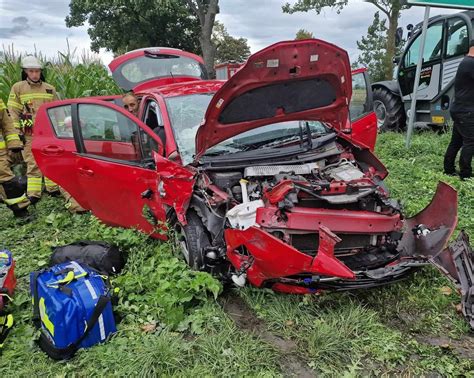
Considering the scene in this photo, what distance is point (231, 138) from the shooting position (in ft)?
12.4

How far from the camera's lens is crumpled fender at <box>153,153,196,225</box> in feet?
11.1

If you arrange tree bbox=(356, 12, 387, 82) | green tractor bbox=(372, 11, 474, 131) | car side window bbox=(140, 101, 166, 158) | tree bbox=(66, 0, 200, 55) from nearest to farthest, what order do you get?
1. car side window bbox=(140, 101, 166, 158)
2. green tractor bbox=(372, 11, 474, 131)
3. tree bbox=(66, 0, 200, 55)
4. tree bbox=(356, 12, 387, 82)

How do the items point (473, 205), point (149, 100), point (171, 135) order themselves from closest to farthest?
point (171, 135), point (149, 100), point (473, 205)

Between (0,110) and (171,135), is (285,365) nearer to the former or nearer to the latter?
(171,135)

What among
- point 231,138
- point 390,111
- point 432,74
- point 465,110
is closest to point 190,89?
point 231,138

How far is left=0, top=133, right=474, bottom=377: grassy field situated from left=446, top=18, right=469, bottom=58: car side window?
5.94 m

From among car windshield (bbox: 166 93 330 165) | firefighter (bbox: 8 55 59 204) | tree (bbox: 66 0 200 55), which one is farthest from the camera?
tree (bbox: 66 0 200 55)

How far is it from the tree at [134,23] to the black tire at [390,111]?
14.4 metres

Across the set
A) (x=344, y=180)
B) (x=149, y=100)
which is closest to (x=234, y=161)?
(x=344, y=180)

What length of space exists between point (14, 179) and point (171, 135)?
2.93 m

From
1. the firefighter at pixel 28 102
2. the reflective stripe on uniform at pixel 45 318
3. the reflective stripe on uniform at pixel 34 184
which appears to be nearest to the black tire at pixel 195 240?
the reflective stripe on uniform at pixel 45 318

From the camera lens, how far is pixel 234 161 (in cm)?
344

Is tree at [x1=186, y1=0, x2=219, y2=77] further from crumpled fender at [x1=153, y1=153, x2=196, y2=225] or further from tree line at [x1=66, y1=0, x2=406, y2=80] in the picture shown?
crumpled fender at [x1=153, y1=153, x2=196, y2=225]

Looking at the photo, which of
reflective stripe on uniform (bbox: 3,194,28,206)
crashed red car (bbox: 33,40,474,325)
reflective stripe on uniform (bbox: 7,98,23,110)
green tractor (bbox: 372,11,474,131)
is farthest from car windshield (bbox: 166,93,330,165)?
green tractor (bbox: 372,11,474,131)
